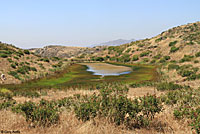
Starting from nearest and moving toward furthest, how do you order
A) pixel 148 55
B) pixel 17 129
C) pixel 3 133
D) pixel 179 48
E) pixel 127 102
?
pixel 3 133 < pixel 17 129 < pixel 127 102 < pixel 179 48 < pixel 148 55

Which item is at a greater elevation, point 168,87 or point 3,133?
point 3,133

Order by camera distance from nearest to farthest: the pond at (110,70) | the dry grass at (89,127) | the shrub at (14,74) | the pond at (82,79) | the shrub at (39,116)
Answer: the dry grass at (89,127), the shrub at (39,116), the pond at (82,79), the shrub at (14,74), the pond at (110,70)

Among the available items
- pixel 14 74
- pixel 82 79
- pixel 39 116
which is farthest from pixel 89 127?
pixel 14 74

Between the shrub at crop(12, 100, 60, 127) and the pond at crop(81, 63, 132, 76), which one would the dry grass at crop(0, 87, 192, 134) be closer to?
the shrub at crop(12, 100, 60, 127)

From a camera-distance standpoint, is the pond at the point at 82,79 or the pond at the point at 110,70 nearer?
the pond at the point at 82,79

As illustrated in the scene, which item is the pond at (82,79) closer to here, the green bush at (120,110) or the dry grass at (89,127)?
the dry grass at (89,127)

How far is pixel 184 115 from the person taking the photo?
7566 millimetres

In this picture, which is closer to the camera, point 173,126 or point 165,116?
point 173,126

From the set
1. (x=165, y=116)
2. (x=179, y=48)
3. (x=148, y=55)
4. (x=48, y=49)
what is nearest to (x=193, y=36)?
(x=179, y=48)

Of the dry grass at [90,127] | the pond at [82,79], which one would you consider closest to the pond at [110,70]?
the pond at [82,79]

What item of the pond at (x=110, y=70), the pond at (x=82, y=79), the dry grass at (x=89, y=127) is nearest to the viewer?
the dry grass at (x=89, y=127)

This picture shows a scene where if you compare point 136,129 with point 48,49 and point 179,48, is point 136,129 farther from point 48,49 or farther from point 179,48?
point 48,49

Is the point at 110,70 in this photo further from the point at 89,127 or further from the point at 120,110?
the point at 89,127

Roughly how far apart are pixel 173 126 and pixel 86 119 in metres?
3.24
